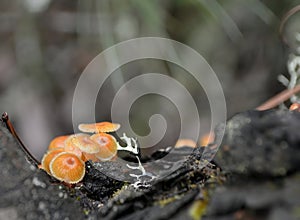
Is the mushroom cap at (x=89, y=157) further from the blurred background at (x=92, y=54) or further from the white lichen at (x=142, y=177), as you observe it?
the blurred background at (x=92, y=54)

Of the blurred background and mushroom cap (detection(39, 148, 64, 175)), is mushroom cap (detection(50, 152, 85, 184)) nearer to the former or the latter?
mushroom cap (detection(39, 148, 64, 175))

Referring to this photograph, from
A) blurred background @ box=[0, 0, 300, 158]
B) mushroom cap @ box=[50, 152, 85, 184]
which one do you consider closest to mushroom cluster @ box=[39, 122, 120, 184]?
mushroom cap @ box=[50, 152, 85, 184]

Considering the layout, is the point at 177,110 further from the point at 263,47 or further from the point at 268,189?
the point at 268,189

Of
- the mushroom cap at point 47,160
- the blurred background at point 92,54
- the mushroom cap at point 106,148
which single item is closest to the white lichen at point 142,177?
the mushroom cap at point 106,148

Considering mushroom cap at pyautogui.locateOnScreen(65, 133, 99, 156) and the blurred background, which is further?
the blurred background

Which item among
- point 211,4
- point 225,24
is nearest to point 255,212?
point 211,4

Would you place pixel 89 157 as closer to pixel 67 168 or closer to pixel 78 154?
pixel 78 154

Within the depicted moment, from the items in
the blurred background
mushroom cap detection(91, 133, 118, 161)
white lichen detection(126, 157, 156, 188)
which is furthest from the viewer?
the blurred background
